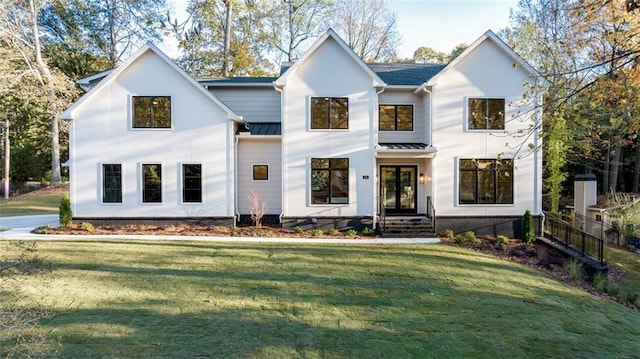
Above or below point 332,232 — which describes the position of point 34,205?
above

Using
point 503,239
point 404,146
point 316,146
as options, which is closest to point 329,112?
point 316,146

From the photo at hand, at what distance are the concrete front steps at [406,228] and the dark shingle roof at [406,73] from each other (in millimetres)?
5648

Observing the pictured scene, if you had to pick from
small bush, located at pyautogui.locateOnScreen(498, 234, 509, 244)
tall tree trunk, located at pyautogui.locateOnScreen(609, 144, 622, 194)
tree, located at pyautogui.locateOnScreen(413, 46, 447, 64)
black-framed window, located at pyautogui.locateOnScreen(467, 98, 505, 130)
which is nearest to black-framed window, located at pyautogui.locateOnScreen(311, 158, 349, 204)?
black-framed window, located at pyautogui.locateOnScreen(467, 98, 505, 130)

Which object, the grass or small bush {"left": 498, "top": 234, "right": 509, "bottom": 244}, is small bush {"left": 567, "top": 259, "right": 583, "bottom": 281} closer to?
small bush {"left": 498, "top": 234, "right": 509, "bottom": 244}

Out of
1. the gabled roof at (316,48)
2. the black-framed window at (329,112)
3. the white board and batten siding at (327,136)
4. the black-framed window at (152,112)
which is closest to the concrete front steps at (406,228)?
the white board and batten siding at (327,136)

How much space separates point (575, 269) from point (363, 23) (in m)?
26.7

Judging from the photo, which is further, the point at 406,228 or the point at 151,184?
the point at 151,184

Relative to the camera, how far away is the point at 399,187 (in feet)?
50.5

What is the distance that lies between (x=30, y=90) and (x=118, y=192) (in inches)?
638

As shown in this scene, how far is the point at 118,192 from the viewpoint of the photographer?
45.1 feet

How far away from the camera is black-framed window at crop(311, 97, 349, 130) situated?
14.0m

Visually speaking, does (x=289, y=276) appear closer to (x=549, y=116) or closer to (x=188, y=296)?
(x=188, y=296)

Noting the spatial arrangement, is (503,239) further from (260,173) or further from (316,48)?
(316,48)

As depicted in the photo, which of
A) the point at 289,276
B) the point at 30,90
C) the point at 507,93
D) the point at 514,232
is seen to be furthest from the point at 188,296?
the point at 30,90
